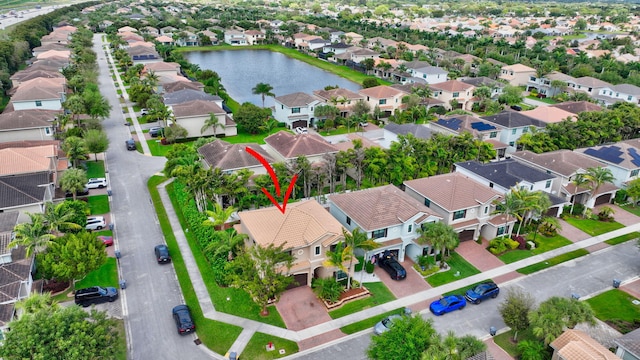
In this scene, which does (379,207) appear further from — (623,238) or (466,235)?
(623,238)

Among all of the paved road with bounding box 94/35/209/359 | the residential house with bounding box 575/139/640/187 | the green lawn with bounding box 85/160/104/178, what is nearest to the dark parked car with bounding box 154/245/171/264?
the paved road with bounding box 94/35/209/359

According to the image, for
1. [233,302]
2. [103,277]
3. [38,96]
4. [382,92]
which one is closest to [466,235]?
[233,302]

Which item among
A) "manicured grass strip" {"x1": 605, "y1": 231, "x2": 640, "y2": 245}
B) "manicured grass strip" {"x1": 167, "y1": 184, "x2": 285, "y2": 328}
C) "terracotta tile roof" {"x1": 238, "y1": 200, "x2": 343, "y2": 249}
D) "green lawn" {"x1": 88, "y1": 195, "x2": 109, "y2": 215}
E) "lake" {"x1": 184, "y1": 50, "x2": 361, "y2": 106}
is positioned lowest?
"lake" {"x1": 184, "y1": 50, "x2": 361, "y2": 106}

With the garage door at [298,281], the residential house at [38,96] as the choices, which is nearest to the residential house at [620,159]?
the garage door at [298,281]

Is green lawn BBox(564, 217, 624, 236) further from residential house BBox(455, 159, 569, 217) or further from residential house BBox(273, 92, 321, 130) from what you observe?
residential house BBox(273, 92, 321, 130)

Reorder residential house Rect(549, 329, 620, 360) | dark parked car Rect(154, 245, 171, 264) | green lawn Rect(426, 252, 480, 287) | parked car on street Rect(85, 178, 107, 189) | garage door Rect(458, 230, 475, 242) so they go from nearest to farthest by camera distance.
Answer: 1. residential house Rect(549, 329, 620, 360)
2. green lawn Rect(426, 252, 480, 287)
3. dark parked car Rect(154, 245, 171, 264)
4. garage door Rect(458, 230, 475, 242)
5. parked car on street Rect(85, 178, 107, 189)

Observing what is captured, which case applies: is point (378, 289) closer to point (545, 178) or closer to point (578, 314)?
point (578, 314)
